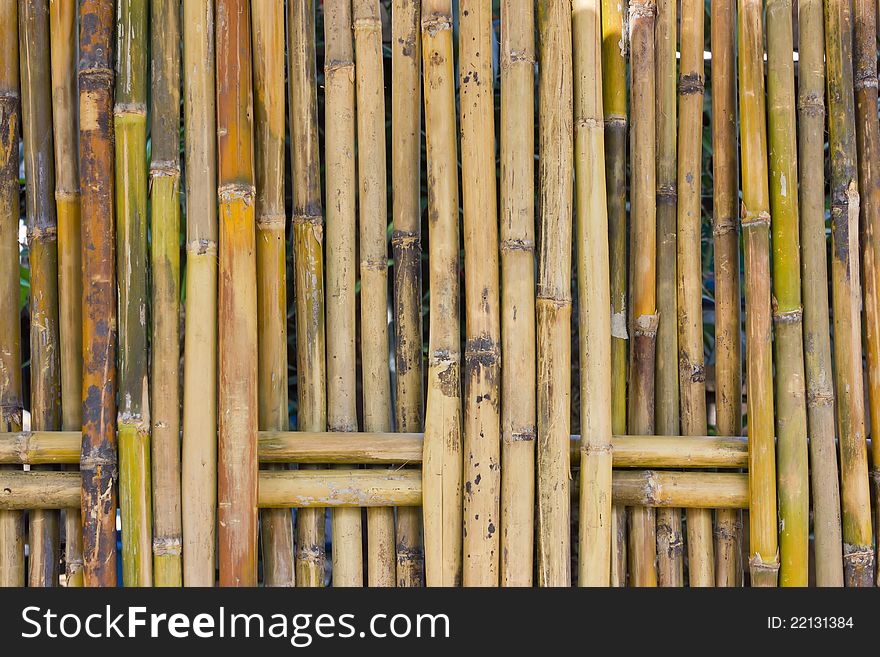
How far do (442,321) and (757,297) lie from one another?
1.49 ft

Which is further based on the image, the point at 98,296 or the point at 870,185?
the point at 870,185

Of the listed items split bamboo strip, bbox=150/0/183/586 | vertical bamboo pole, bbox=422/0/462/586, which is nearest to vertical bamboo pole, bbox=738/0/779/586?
vertical bamboo pole, bbox=422/0/462/586

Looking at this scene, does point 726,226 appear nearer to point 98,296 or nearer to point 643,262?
point 643,262

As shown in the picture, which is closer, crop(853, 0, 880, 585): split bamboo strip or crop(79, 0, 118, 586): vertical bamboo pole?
crop(79, 0, 118, 586): vertical bamboo pole

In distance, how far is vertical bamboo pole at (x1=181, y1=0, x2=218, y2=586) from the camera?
108 centimetres

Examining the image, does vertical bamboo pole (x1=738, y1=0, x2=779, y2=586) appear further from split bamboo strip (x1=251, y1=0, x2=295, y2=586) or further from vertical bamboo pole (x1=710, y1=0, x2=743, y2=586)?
split bamboo strip (x1=251, y1=0, x2=295, y2=586)

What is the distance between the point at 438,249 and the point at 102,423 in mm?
515

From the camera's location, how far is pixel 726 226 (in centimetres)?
120

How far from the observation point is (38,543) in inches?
43.8

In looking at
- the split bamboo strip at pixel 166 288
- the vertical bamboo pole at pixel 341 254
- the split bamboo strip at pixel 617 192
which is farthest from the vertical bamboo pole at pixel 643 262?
the split bamboo strip at pixel 166 288

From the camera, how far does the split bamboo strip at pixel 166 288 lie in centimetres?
108

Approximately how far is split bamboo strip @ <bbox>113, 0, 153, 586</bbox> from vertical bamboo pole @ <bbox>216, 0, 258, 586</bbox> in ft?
0.34

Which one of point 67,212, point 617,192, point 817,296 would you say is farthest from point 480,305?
point 67,212
